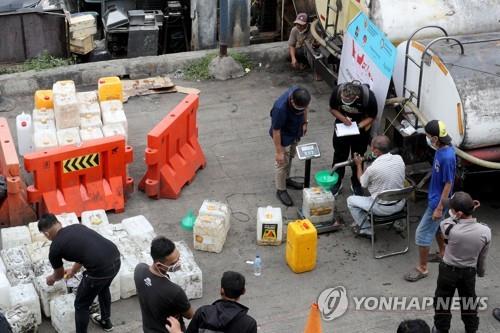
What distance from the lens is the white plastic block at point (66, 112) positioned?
9.55 metres

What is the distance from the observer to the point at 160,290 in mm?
5902

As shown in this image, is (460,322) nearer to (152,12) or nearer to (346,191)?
(346,191)

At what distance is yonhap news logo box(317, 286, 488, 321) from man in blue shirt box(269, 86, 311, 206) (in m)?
1.81

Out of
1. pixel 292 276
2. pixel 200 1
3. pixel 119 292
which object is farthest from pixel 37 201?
pixel 200 1

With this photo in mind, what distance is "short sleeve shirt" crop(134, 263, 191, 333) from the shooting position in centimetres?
591

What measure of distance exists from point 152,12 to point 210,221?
266 inches

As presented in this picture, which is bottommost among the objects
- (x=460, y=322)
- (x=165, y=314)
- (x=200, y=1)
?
(x=460, y=322)

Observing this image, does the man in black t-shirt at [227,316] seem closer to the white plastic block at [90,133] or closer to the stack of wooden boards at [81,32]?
the white plastic block at [90,133]

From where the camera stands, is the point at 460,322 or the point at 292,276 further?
the point at 292,276

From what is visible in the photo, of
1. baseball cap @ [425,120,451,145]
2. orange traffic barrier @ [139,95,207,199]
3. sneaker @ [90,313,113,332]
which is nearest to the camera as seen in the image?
sneaker @ [90,313,113,332]

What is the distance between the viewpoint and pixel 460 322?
7.52 m

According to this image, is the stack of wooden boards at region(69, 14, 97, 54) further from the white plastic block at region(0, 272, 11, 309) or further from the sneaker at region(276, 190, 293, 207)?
the white plastic block at region(0, 272, 11, 309)

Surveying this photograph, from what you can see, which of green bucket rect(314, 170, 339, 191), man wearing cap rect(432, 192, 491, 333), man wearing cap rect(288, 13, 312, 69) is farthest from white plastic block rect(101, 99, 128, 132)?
man wearing cap rect(432, 192, 491, 333)

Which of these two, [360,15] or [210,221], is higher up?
[360,15]
